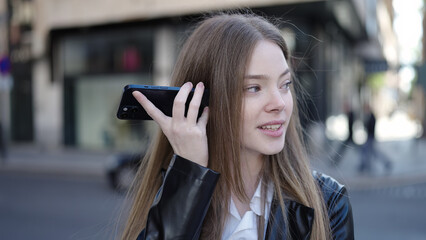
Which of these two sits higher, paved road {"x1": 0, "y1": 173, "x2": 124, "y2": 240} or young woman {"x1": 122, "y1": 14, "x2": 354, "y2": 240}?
young woman {"x1": 122, "y1": 14, "x2": 354, "y2": 240}

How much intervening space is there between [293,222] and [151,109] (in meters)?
0.60

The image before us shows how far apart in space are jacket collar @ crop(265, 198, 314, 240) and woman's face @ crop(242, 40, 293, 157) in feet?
0.67

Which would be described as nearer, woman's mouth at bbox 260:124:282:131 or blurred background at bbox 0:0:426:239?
woman's mouth at bbox 260:124:282:131

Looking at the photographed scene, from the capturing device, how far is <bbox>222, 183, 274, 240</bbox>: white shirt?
150cm

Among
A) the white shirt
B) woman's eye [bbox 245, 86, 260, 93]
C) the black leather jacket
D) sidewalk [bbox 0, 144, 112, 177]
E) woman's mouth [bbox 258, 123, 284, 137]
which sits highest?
woman's eye [bbox 245, 86, 260, 93]

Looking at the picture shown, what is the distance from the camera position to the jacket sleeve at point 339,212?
4.94ft

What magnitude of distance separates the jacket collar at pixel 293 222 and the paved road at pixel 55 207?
275 centimetres

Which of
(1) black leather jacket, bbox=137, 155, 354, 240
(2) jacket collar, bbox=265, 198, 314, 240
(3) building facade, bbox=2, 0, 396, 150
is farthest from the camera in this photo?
(3) building facade, bbox=2, 0, 396, 150

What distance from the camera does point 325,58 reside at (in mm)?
15789

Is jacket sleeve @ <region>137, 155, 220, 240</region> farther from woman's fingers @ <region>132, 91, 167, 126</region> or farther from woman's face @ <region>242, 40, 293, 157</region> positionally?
woman's face @ <region>242, 40, 293, 157</region>

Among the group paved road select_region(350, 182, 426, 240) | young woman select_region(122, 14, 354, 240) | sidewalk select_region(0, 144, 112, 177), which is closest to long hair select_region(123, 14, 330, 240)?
young woman select_region(122, 14, 354, 240)

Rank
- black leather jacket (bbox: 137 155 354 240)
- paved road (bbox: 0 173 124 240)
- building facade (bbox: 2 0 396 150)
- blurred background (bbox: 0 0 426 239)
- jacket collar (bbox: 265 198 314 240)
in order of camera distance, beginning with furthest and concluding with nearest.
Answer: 1. building facade (bbox: 2 0 396 150)
2. blurred background (bbox: 0 0 426 239)
3. paved road (bbox: 0 173 124 240)
4. jacket collar (bbox: 265 198 314 240)
5. black leather jacket (bbox: 137 155 354 240)

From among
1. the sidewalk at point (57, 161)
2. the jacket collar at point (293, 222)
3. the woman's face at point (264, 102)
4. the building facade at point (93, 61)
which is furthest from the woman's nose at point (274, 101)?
the building facade at point (93, 61)

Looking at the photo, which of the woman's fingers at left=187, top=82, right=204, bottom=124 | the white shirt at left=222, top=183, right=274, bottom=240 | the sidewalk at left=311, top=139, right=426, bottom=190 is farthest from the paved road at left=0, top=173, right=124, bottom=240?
the sidewalk at left=311, top=139, right=426, bottom=190
